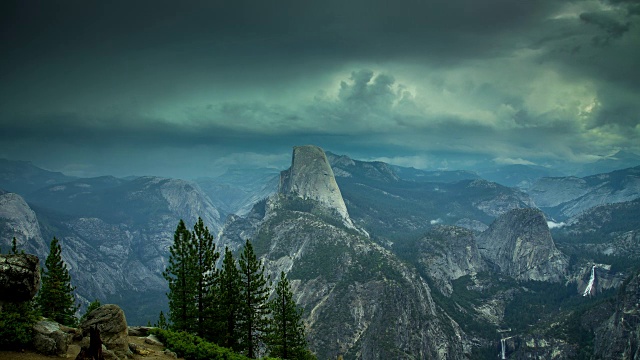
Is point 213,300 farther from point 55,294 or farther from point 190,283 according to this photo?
point 55,294

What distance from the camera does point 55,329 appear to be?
101ft

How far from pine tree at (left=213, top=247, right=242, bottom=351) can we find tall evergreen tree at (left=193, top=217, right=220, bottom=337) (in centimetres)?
124

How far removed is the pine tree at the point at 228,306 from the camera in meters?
55.8

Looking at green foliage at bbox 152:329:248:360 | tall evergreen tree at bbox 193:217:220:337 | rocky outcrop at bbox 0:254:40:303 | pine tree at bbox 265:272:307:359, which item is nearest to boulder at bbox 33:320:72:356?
rocky outcrop at bbox 0:254:40:303

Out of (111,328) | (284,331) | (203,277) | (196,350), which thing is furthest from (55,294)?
(196,350)

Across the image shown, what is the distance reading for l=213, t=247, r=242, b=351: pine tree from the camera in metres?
55.8

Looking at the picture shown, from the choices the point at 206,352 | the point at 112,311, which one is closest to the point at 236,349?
the point at 206,352

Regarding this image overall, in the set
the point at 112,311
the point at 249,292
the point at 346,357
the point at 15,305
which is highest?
the point at 15,305

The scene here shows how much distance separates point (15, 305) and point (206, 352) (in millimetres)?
17445

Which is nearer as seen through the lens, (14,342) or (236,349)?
(14,342)

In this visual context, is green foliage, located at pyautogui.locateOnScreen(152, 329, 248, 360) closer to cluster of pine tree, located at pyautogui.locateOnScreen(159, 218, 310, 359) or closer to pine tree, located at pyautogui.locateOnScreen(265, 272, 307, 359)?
cluster of pine tree, located at pyautogui.locateOnScreen(159, 218, 310, 359)

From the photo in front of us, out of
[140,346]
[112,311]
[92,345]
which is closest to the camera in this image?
[92,345]

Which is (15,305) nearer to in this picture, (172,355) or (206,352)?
(172,355)

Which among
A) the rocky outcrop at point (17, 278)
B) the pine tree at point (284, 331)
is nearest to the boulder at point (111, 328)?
the rocky outcrop at point (17, 278)
